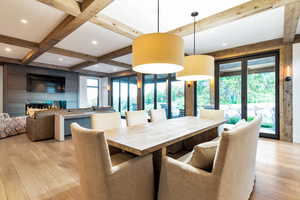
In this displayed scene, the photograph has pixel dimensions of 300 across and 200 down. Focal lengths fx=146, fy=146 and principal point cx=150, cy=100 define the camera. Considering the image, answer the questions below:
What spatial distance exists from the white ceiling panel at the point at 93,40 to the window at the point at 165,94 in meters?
2.61

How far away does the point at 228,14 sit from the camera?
8.54ft

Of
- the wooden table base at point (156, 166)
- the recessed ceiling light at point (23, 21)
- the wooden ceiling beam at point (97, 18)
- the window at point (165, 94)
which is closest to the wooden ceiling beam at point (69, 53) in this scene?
the recessed ceiling light at point (23, 21)

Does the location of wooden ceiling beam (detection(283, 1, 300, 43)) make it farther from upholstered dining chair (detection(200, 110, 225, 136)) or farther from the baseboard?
the baseboard

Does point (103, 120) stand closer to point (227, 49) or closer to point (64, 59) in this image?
point (227, 49)

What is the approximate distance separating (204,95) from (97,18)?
4232mm

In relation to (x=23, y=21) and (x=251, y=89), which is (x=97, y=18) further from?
(x=251, y=89)

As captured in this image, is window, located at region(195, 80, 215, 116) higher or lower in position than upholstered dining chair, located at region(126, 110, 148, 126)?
higher

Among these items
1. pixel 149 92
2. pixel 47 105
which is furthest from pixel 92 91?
pixel 149 92

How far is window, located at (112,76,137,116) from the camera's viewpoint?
8.33m

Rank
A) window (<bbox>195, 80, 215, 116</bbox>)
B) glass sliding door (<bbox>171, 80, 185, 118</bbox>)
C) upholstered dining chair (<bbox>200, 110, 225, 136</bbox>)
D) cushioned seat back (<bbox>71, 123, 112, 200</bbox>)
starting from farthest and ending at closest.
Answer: glass sliding door (<bbox>171, 80, 185, 118</bbox>) → window (<bbox>195, 80, 215, 116</bbox>) → upholstered dining chair (<bbox>200, 110, 225, 136</bbox>) → cushioned seat back (<bbox>71, 123, 112, 200</bbox>)

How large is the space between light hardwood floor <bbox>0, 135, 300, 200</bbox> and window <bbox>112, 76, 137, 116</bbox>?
16.6 ft

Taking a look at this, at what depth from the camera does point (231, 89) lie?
483 centimetres

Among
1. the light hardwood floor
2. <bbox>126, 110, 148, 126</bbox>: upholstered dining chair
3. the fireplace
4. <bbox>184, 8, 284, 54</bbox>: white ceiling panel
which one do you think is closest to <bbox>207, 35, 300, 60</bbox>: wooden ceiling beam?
<bbox>184, 8, 284, 54</bbox>: white ceiling panel

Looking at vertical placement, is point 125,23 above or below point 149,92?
above
